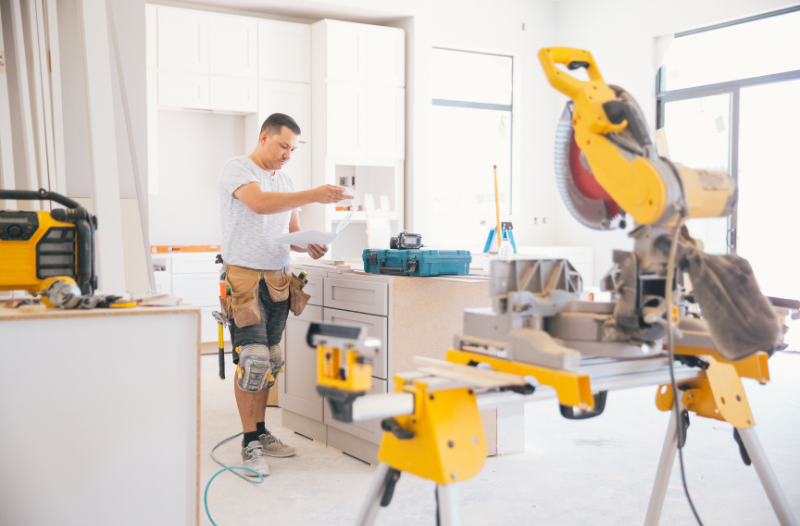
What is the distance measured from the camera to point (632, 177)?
126 centimetres

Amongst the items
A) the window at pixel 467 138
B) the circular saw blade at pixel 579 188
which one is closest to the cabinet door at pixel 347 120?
the window at pixel 467 138

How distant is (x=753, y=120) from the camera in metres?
5.93

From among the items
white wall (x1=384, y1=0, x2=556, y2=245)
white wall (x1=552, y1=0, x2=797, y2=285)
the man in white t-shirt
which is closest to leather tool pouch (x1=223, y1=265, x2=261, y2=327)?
the man in white t-shirt

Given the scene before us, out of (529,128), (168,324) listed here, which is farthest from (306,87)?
(168,324)

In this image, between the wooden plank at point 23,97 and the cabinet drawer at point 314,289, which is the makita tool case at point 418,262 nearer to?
the cabinet drawer at point 314,289

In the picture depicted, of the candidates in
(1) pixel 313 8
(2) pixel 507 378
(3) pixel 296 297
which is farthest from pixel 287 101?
(2) pixel 507 378

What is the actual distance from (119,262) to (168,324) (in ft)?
2.71

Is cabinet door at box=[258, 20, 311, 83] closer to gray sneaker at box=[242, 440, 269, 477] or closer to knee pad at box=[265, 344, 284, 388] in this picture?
knee pad at box=[265, 344, 284, 388]

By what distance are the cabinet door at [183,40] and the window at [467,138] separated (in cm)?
235

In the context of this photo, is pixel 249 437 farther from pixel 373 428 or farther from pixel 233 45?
pixel 233 45

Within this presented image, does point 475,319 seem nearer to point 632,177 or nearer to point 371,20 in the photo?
point 632,177

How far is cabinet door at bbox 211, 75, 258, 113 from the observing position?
5.81 metres

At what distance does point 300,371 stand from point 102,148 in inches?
51.6

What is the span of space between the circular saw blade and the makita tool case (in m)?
1.14
